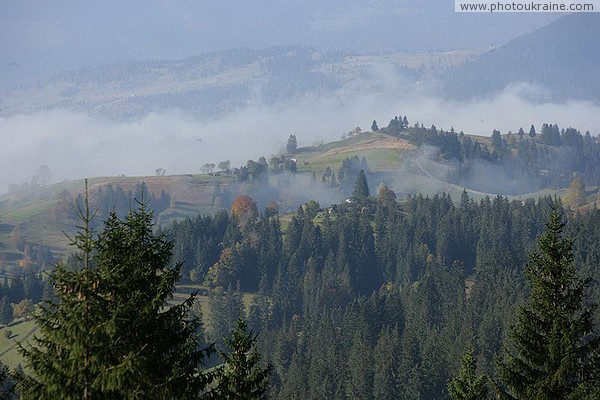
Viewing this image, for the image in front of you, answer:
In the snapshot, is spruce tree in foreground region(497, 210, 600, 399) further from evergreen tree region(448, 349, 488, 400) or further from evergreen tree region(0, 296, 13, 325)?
evergreen tree region(0, 296, 13, 325)

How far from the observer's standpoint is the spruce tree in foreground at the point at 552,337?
28828mm

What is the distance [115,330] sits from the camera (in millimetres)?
19859

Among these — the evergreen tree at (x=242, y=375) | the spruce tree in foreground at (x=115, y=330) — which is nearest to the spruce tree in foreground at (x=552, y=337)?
the evergreen tree at (x=242, y=375)

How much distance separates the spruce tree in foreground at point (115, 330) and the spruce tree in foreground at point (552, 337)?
40.9 feet

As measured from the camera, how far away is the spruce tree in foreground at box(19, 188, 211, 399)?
20.0 metres

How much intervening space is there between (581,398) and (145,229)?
55.1 feet

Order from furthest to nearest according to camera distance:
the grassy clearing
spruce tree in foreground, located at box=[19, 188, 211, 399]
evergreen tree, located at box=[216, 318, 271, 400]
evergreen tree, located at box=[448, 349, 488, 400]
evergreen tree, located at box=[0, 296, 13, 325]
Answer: evergreen tree, located at box=[0, 296, 13, 325] < the grassy clearing < evergreen tree, located at box=[448, 349, 488, 400] < evergreen tree, located at box=[216, 318, 271, 400] < spruce tree in foreground, located at box=[19, 188, 211, 399]

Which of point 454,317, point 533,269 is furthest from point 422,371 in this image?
point 533,269

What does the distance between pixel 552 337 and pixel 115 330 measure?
16815 mm

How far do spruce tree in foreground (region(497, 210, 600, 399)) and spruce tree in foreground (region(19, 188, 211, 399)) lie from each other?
12.5 meters

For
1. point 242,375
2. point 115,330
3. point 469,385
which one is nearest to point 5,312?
point 242,375

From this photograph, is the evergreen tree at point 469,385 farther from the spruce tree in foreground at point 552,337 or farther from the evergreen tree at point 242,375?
the evergreen tree at point 242,375

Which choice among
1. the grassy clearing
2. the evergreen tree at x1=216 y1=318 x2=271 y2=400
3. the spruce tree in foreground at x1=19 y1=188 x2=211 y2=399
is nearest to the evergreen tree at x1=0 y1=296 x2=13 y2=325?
the grassy clearing

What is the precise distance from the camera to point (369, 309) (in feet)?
561
